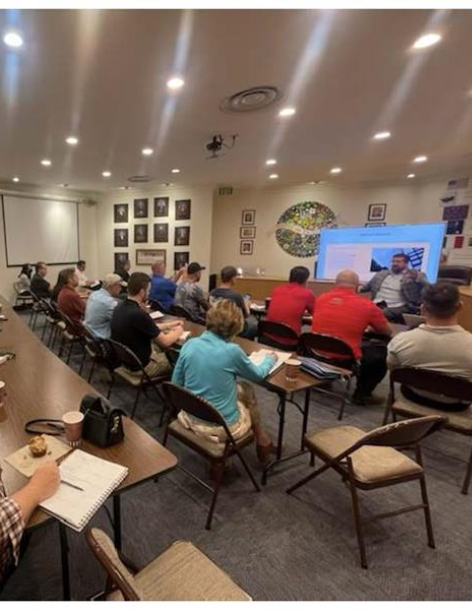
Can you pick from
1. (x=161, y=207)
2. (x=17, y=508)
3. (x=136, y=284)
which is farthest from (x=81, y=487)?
(x=161, y=207)

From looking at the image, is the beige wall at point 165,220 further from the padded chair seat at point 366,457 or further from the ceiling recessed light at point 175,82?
the padded chair seat at point 366,457

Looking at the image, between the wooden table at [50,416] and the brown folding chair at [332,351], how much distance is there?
1.86m

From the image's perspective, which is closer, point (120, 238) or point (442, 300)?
point (442, 300)

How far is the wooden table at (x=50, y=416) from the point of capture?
3.72ft

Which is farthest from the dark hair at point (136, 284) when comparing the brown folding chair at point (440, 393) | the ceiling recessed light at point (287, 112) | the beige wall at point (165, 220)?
the beige wall at point (165, 220)

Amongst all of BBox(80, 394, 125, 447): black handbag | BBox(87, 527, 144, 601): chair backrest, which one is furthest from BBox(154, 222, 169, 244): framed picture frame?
BBox(87, 527, 144, 601): chair backrest

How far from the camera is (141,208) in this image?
8516 millimetres

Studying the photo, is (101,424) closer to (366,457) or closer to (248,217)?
(366,457)

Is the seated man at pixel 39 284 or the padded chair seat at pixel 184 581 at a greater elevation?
the seated man at pixel 39 284

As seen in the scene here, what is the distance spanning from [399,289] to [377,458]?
10.8 ft

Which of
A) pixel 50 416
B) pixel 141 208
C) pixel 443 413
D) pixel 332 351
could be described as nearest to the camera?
pixel 50 416

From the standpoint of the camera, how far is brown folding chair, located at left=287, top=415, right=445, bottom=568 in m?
1.46

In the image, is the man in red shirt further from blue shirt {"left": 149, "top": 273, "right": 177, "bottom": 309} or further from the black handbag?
the black handbag
